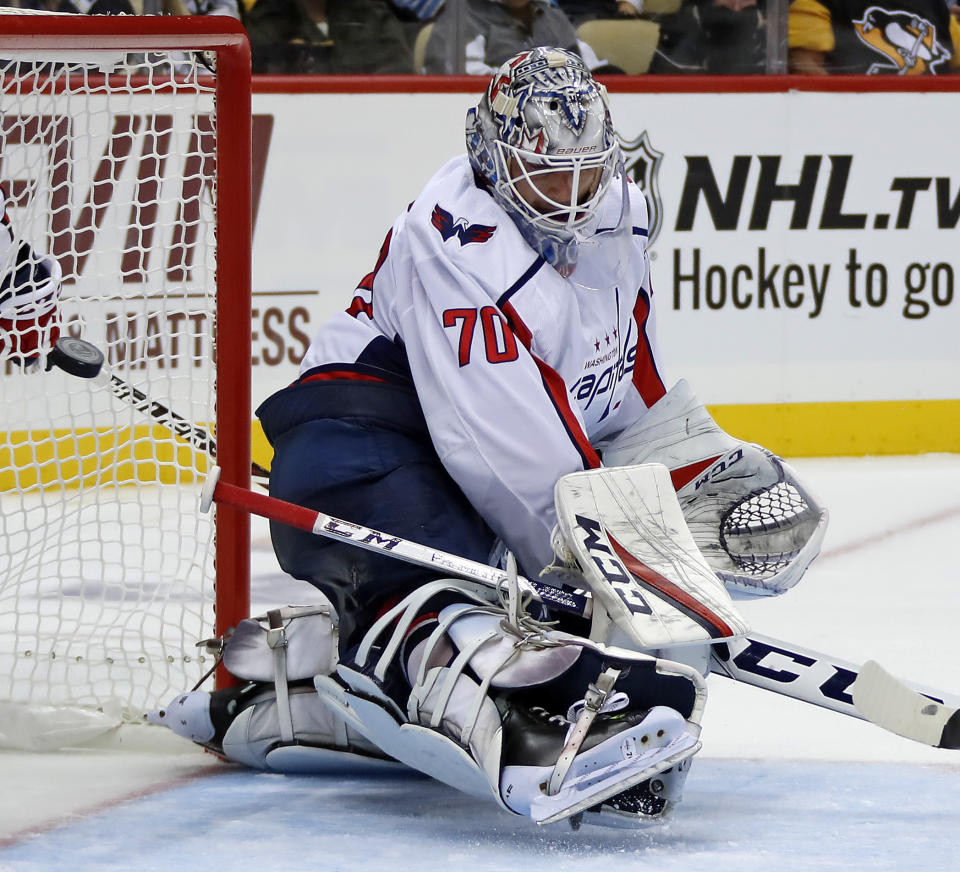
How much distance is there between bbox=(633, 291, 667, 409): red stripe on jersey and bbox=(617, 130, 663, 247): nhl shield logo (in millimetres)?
2139

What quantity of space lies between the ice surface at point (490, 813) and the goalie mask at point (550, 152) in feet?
2.30

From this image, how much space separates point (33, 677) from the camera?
2439 mm

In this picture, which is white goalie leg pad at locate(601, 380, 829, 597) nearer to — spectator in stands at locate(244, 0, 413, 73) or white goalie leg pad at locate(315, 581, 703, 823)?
white goalie leg pad at locate(315, 581, 703, 823)

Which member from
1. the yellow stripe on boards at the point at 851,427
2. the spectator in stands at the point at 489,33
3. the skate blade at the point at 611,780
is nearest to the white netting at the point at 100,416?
the skate blade at the point at 611,780

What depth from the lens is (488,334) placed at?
193cm

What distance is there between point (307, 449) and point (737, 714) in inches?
31.2

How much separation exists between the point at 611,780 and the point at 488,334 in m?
0.55

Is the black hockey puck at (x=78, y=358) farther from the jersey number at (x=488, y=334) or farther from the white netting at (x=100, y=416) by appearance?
the jersey number at (x=488, y=334)

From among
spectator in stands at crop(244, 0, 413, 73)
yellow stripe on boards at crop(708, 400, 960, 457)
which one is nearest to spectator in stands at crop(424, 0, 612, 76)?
spectator in stands at crop(244, 0, 413, 73)

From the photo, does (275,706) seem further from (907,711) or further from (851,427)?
(851,427)

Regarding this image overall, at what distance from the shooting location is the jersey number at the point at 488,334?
1.93 meters

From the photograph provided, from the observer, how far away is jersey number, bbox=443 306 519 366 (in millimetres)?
1931

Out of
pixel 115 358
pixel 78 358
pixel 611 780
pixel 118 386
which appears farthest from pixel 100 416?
pixel 611 780

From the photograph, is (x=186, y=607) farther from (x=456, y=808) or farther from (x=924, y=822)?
(x=924, y=822)
